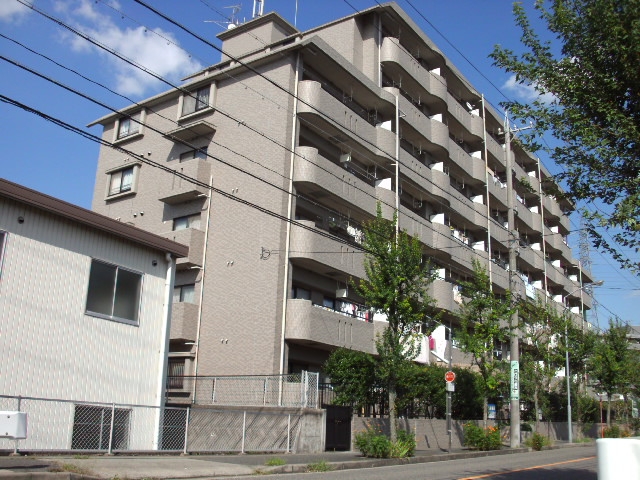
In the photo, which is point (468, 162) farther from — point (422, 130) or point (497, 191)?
point (422, 130)

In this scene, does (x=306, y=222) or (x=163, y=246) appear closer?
(x=163, y=246)

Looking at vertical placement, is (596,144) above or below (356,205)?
below

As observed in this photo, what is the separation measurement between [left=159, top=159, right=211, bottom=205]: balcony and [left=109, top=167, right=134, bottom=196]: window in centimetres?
377

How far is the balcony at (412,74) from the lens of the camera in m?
33.2

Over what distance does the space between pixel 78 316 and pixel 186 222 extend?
13859 mm

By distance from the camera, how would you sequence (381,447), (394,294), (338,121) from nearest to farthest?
(381,447)
(394,294)
(338,121)

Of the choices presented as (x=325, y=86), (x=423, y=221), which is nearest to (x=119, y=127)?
(x=325, y=86)

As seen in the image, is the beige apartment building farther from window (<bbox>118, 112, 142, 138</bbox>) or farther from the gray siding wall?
the gray siding wall

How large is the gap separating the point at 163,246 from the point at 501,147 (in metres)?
35.8

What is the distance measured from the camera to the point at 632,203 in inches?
359

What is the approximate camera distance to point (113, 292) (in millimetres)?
16500

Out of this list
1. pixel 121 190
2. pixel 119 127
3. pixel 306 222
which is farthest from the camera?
pixel 119 127

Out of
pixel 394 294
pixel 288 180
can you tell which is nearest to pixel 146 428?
pixel 394 294

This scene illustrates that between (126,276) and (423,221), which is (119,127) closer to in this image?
(423,221)
